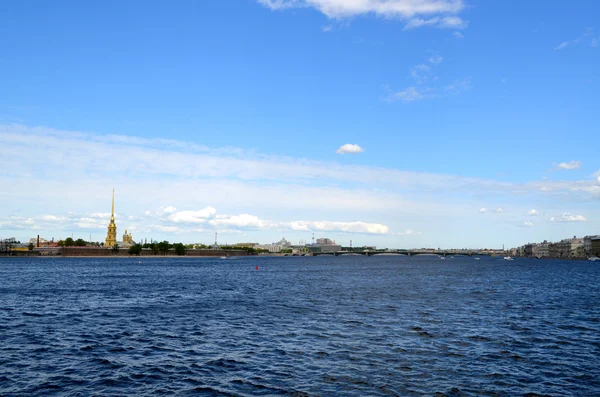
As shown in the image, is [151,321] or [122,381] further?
[151,321]

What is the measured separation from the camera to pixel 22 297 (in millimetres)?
63031

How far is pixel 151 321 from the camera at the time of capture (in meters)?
42.6

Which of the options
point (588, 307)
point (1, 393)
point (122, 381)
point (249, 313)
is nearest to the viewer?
point (1, 393)

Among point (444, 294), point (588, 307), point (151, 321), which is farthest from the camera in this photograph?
point (444, 294)

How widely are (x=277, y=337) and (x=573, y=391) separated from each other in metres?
18.4

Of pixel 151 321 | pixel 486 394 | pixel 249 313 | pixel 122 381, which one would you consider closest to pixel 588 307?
pixel 249 313

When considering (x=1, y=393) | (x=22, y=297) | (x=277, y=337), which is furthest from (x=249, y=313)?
(x=22, y=297)

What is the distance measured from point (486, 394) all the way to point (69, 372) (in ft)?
66.8

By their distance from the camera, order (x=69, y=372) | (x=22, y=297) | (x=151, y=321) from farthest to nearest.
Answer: (x=22, y=297) < (x=151, y=321) < (x=69, y=372)

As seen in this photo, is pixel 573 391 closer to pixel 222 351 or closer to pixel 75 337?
pixel 222 351

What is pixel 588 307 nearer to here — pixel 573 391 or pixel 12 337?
pixel 573 391

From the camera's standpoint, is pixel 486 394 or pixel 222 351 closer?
pixel 486 394

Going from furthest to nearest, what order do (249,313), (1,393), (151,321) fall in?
(249,313)
(151,321)
(1,393)

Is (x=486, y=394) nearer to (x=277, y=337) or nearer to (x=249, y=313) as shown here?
(x=277, y=337)
